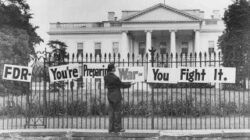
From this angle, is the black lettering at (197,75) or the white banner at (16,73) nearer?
the black lettering at (197,75)

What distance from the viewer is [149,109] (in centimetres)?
1392

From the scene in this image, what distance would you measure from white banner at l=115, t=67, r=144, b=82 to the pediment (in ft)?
128

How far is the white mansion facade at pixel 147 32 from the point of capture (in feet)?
159

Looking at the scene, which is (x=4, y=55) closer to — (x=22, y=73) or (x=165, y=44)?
(x=22, y=73)

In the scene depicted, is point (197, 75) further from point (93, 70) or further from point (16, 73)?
point (16, 73)

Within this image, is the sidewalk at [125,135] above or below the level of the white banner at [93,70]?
below

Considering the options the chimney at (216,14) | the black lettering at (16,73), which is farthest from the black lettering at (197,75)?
the chimney at (216,14)

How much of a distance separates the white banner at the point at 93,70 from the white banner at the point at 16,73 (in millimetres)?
1333

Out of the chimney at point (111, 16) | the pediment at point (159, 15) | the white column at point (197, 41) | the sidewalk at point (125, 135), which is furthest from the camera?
the chimney at point (111, 16)

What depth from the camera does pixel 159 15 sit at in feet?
160

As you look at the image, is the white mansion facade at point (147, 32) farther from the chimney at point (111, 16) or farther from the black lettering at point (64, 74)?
the black lettering at point (64, 74)

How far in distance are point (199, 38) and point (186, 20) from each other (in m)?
3.80

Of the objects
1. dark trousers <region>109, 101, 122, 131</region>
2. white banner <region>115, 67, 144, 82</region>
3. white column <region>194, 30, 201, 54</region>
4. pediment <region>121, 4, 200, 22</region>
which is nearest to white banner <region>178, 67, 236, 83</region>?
white banner <region>115, 67, 144, 82</region>

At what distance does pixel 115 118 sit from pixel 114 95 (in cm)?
53
